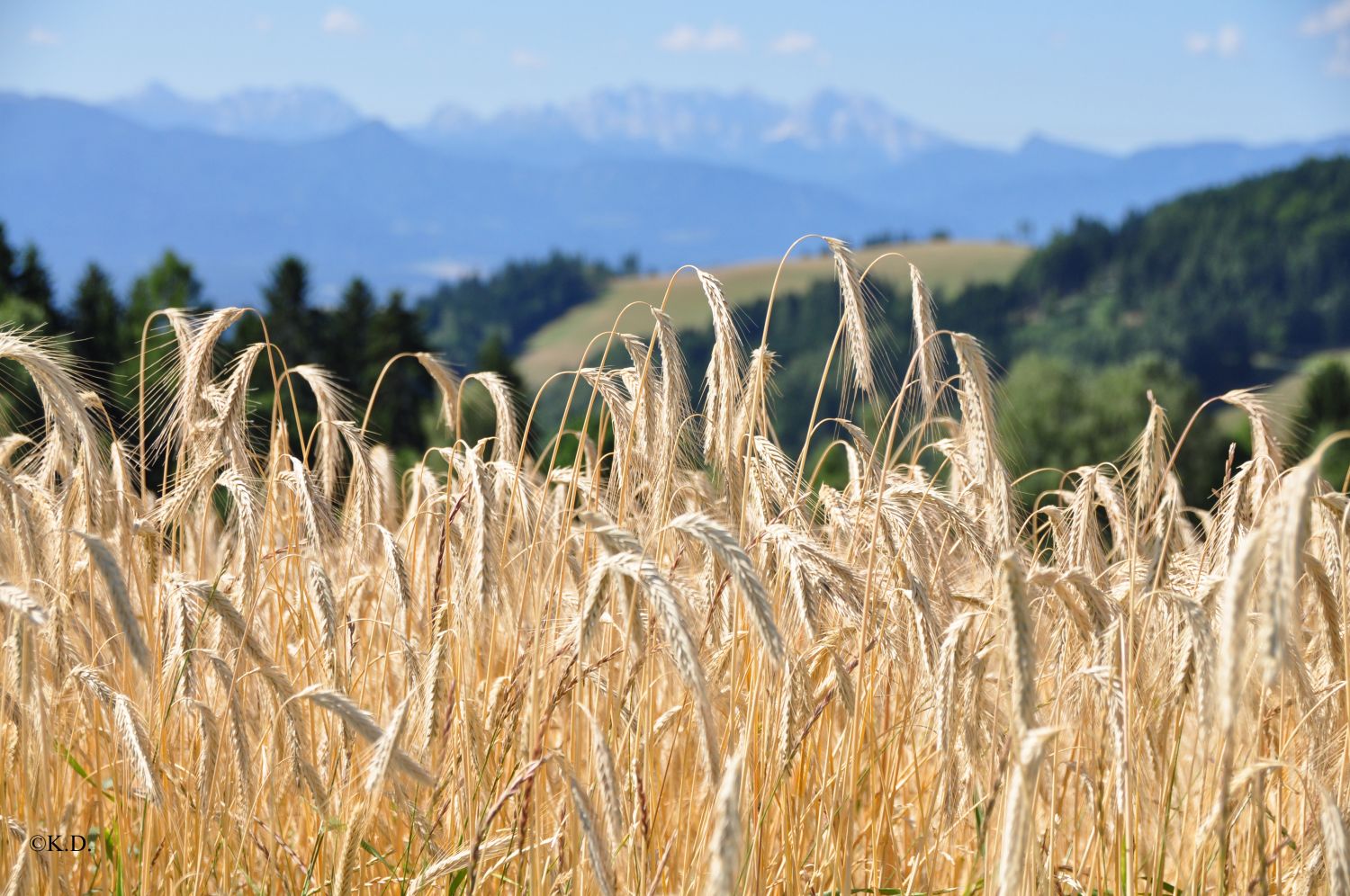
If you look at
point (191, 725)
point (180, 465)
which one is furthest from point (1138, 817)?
point (180, 465)

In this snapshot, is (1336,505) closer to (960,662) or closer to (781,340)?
(960,662)

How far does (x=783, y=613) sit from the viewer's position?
2.24 metres

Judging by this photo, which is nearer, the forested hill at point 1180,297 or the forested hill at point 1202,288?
the forested hill at point 1180,297

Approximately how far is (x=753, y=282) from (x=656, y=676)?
397ft

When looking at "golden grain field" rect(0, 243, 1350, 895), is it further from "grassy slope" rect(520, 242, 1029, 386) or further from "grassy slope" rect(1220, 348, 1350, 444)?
"grassy slope" rect(520, 242, 1029, 386)

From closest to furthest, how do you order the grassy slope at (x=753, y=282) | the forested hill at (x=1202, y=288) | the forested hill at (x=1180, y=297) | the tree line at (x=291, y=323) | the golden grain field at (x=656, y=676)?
the golden grain field at (x=656, y=676), the tree line at (x=291, y=323), the forested hill at (x=1180, y=297), the forested hill at (x=1202, y=288), the grassy slope at (x=753, y=282)

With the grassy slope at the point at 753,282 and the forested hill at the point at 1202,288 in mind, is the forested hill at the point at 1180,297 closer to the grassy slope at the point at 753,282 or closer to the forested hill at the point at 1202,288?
the forested hill at the point at 1202,288

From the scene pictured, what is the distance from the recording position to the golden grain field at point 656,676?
6.23 feet

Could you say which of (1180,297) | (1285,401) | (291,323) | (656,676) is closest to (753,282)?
(1180,297)

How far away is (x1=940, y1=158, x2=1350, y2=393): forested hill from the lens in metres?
102

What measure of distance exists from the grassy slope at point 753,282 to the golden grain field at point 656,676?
4132 inches

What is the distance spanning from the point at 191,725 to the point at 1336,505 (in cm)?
257

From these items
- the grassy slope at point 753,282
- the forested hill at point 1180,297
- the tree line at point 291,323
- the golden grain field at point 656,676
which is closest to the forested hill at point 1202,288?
the forested hill at point 1180,297

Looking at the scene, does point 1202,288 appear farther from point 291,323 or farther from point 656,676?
point 656,676
